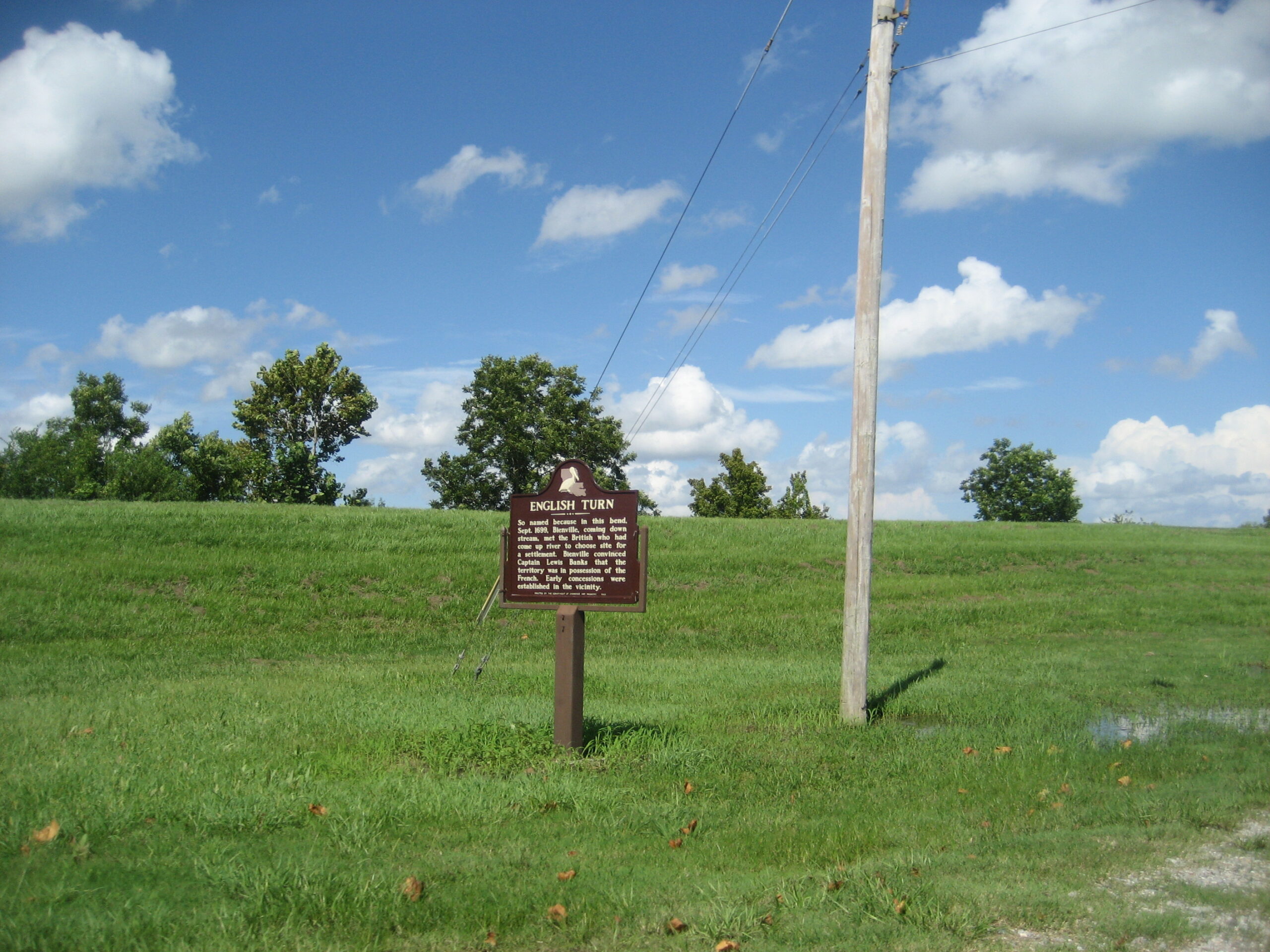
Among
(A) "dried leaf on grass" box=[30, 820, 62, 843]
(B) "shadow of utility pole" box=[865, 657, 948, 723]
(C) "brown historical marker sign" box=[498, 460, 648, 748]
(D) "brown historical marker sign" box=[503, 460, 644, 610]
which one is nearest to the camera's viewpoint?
(A) "dried leaf on grass" box=[30, 820, 62, 843]

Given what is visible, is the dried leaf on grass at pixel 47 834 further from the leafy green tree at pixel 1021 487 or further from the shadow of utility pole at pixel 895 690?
the leafy green tree at pixel 1021 487

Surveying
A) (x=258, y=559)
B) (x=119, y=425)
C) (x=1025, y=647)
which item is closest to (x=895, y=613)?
(x=1025, y=647)

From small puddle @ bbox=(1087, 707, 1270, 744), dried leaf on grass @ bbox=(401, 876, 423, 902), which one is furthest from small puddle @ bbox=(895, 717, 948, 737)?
dried leaf on grass @ bbox=(401, 876, 423, 902)

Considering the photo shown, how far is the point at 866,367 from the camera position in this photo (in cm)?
1075

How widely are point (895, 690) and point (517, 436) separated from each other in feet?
149

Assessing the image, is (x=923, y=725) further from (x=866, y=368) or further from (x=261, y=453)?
(x=261, y=453)

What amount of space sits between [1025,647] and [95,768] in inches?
661

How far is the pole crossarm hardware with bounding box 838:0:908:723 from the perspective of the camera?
10656mm

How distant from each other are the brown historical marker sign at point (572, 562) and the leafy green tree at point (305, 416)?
1816 inches

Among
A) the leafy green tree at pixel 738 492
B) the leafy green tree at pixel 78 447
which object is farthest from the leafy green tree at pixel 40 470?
the leafy green tree at pixel 738 492

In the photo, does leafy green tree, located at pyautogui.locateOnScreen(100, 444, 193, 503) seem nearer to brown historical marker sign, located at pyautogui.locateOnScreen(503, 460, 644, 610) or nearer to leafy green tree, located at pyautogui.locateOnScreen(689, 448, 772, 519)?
leafy green tree, located at pyautogui.locateOnScreen(689, 448, 772, 519)

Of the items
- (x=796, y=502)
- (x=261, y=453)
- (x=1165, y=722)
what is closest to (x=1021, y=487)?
(x=796, y=502)

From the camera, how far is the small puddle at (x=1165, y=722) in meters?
9.70

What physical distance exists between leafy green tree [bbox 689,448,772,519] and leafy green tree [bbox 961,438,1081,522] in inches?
1033
